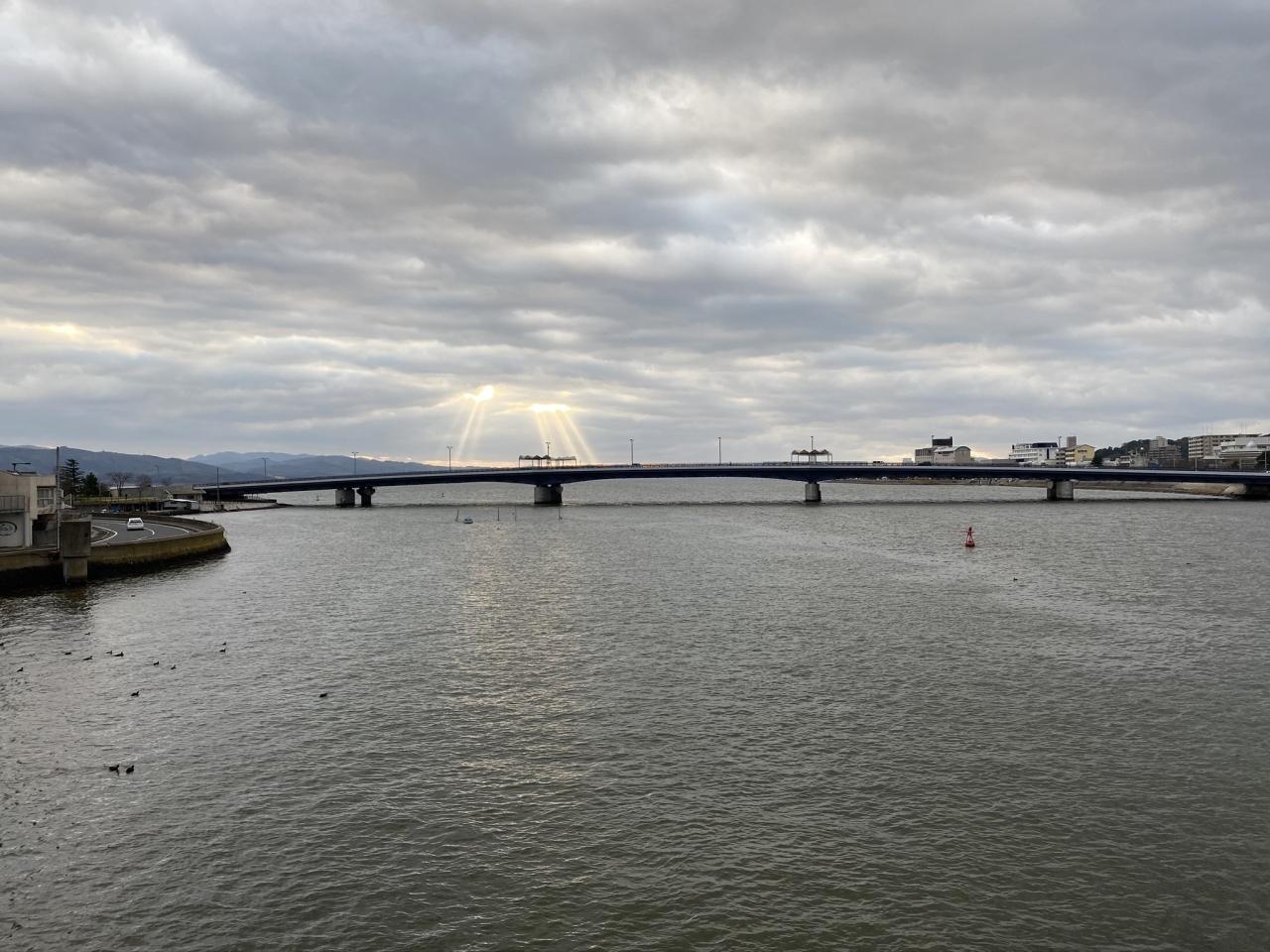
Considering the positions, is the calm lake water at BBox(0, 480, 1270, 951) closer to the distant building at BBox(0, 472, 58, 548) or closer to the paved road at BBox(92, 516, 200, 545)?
the distant building at BBox(0, 472, 58, 548)

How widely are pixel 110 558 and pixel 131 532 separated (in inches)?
1123

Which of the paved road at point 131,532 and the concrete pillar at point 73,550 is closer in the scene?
the concrete pillar at point 73,550

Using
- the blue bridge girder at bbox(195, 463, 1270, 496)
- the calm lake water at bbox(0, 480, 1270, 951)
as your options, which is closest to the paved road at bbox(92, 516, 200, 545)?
the calm lake water at bbox(0, 480, 1270, 951)

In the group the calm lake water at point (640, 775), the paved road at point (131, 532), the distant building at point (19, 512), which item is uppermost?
the distant building at point (19, 512)

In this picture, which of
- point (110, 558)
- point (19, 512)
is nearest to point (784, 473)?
point (110, 558)

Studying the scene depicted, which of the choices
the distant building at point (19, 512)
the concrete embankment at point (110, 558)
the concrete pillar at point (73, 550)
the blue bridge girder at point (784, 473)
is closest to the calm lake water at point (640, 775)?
the concrete embankment at point (110, 558)

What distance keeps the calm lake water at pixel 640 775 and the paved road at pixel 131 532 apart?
1167 inches

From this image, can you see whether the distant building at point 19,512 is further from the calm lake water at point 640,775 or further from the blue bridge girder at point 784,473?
the blue bridge girder at point 784,473

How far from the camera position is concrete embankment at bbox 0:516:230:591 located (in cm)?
6419

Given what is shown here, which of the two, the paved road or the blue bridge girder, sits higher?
the blue bridge girder

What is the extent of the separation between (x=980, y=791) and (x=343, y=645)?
32208 mm

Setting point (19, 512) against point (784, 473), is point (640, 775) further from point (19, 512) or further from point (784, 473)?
point (784, 473)

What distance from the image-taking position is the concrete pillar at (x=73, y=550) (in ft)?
217

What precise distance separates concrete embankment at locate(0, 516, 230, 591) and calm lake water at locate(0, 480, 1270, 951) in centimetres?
1123
